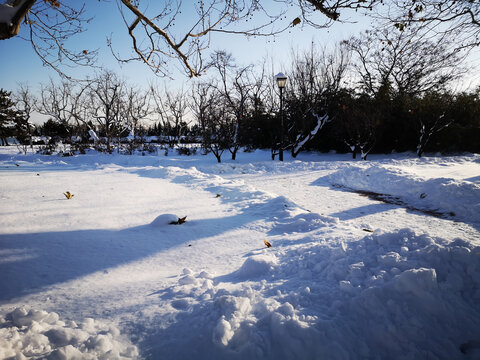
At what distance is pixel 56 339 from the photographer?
4.32ft

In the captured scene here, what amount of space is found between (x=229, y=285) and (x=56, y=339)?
119 cm

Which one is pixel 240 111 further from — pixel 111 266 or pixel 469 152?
pixel 469 152

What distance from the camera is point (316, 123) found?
1681 cm

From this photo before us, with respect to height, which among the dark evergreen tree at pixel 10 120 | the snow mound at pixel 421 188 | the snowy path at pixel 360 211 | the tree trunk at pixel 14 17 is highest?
the dark evergreen tree at pixel 10 120

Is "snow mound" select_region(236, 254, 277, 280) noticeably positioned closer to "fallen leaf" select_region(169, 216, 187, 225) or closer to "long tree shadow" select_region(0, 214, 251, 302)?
"long tree shadow" select_region(0, 214, 251, 302)

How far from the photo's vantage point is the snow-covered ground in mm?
1309

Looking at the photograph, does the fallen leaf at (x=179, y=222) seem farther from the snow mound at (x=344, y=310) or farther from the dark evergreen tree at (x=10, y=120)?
the dark evergreen tree at (x=10, y=120)

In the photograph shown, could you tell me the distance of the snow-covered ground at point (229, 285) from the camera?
51.5 inches

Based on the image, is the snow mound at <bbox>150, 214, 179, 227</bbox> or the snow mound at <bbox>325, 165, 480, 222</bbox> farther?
the snow mound at <bbox>325, 165, 480, 222</bbox>

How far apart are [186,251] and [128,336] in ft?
4.22

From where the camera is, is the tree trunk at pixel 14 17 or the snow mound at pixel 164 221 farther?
the snow mound at pixel 164 221

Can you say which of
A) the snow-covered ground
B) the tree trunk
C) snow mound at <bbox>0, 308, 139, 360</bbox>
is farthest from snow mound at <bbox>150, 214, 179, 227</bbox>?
the tree trunk

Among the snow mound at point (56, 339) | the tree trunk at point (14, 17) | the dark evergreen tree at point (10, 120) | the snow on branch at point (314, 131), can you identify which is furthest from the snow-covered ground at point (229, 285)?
the dark evergreen tree at point (10, 120)

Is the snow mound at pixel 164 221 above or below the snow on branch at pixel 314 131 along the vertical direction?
below
